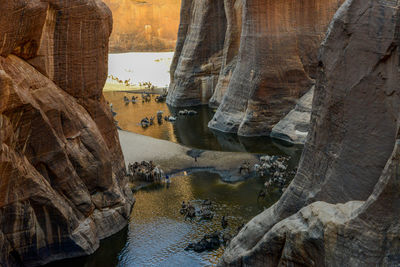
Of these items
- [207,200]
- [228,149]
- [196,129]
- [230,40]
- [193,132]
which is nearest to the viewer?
[207,200]

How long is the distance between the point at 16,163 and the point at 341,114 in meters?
9.02

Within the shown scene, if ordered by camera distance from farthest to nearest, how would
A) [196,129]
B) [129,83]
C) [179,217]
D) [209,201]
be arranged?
[129,83] < [196,129] < [209,201] < [179,217]

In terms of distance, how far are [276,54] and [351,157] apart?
19.6m

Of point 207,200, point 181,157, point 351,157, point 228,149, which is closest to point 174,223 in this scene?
point 207,200

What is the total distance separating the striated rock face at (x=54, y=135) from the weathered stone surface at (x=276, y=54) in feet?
42.6

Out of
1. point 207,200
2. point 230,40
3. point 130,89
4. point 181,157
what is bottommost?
point 207,200

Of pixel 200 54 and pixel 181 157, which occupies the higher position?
pixel 200 54

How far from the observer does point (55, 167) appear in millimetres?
15344

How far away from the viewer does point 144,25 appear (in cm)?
7888

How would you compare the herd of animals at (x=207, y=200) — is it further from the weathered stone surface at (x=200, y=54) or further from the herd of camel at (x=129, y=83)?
the herd of camel at (x=129, y=83)

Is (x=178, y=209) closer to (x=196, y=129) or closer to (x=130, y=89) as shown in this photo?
(x=196, y=129)

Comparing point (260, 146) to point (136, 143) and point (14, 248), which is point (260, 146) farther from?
point (14, 248)

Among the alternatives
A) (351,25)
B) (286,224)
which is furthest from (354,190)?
(351,25)

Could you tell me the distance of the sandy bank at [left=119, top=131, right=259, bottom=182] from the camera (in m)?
23.5
